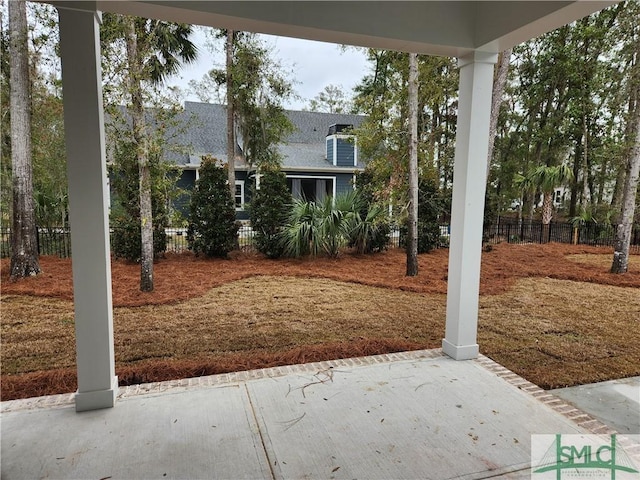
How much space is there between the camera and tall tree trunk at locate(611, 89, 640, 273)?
7094mm

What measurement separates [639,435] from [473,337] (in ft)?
4.00

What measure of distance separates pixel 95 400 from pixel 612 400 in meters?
3.57

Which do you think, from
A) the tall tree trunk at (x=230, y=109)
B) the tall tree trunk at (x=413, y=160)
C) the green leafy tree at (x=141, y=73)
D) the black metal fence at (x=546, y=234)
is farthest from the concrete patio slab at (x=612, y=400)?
the tall tree trunk at (x=230, y=109)

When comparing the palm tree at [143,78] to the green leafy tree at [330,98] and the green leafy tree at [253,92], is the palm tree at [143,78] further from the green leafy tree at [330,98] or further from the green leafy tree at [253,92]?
the green leafy tree at [330,98]

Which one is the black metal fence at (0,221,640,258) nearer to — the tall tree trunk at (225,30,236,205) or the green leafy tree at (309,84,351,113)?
the tall tree trunk at (225,30,236,205)

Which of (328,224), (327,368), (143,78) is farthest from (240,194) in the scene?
(327,368)

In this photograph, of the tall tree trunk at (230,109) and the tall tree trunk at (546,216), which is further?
the tall tree trunk at (546,216)

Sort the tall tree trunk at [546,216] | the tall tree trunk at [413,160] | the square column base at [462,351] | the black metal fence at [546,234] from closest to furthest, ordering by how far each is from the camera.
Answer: the square column base at [462,351] < the tall tree trunk at [413,160] < the black metal fence at [546,234] < the tall tree trunk at [546,216]

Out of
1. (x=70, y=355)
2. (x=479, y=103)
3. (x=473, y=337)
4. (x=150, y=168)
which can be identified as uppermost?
(x=479, y=103)

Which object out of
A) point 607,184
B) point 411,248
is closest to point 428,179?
point 411,248

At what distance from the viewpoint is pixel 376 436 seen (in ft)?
7.71

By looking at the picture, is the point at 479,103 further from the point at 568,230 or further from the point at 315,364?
the point at 568,230

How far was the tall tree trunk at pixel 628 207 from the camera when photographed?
7094 mm

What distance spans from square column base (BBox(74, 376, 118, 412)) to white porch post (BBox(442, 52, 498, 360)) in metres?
2.59
